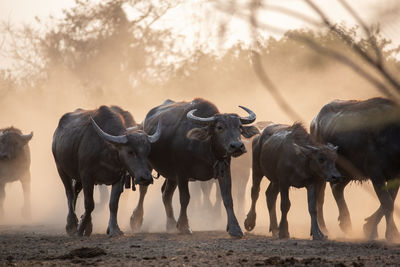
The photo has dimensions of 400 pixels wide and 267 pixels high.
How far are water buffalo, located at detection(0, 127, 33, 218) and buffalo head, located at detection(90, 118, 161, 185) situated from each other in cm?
930

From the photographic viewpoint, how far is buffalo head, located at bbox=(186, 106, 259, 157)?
10172mm

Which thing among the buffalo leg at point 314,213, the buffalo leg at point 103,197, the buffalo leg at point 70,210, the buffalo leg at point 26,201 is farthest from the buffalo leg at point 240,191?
the buffalo leg at point 314,213

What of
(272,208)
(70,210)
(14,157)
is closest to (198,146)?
(272,208)

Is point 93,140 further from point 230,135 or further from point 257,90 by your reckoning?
point 257,90

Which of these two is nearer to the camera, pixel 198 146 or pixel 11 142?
pixel 198 146

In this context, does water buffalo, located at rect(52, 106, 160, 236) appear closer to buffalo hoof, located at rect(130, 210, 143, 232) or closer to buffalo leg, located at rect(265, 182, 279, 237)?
buffalo hoof, located at rect(130, 210, 143, 232)

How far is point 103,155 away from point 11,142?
9.39 m

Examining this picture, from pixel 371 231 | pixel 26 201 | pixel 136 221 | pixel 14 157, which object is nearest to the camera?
pixel 371 231

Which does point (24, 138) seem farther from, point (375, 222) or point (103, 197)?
point (375, 222)

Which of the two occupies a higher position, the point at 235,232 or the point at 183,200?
the point at 183,200

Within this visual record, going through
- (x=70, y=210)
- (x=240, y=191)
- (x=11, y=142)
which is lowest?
(x=70, y=210)

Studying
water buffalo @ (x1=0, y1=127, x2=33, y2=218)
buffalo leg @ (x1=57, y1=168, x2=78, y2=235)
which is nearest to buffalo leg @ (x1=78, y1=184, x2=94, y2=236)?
buffalo leg @ (x1=57, y1=168, x2=78, y2=235)

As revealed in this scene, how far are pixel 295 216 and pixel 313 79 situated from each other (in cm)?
1549

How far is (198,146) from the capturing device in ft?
36.4
